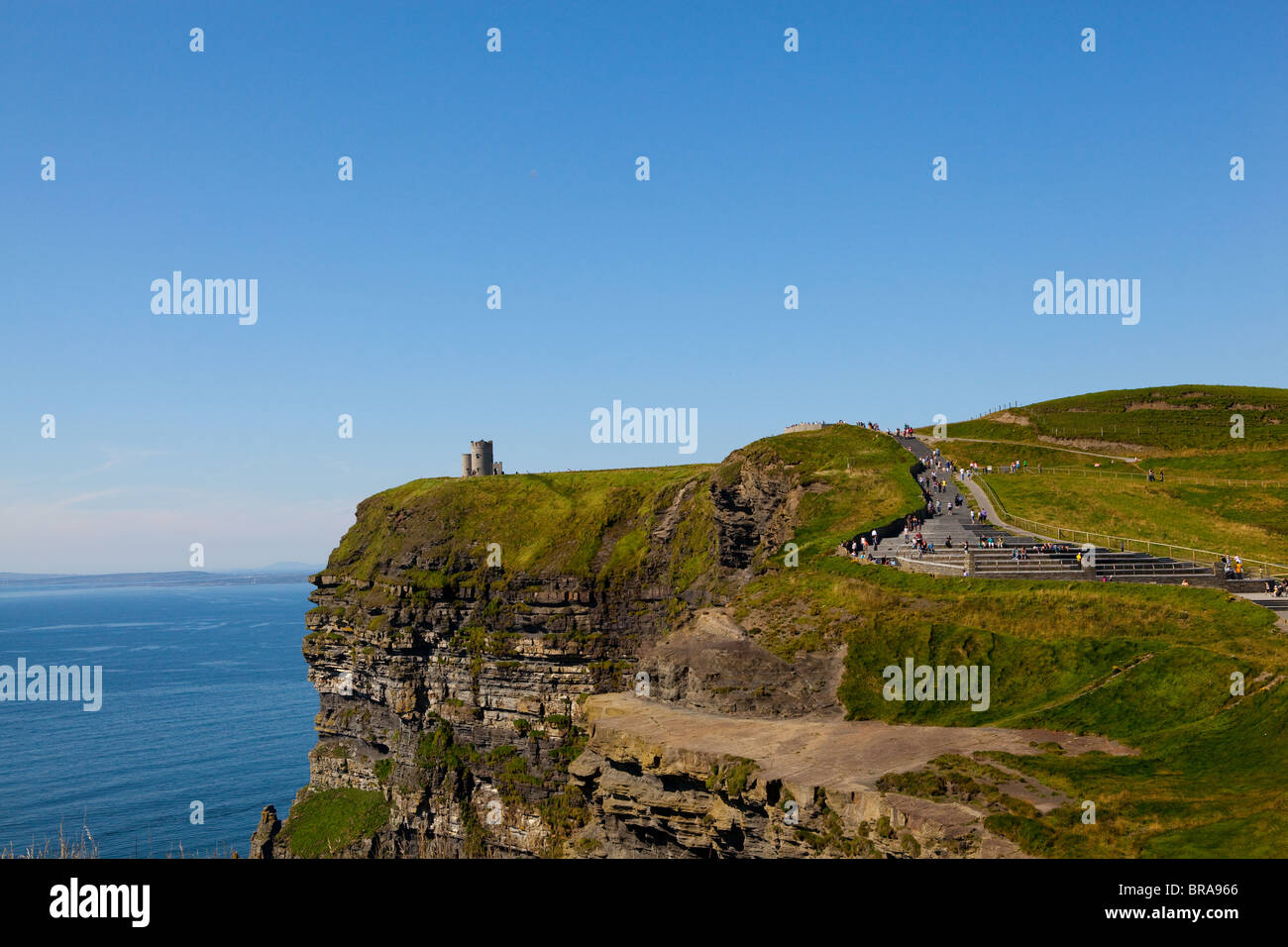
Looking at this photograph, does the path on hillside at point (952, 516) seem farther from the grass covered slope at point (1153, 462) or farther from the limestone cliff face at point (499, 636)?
the limestone cliff face at point (499, 636)

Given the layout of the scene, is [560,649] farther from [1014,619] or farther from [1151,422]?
[1151,422]

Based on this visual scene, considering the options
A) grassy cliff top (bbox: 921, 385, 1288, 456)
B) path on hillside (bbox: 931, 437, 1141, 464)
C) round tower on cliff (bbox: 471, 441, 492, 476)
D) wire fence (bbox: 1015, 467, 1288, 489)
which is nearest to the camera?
wire fence (bbox: 1015, 467, 1288, 489)

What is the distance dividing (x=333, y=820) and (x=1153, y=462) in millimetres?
80141

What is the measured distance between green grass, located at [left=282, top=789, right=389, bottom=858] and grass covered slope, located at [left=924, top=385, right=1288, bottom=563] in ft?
192

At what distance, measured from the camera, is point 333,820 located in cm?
7856

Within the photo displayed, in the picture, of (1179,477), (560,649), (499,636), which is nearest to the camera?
(560,649)

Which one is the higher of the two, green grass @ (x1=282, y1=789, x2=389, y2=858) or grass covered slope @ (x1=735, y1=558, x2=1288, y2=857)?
grass covered slope @ (x1=735, y1=558, x2=1288, y2=857)

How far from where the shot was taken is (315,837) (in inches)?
3017

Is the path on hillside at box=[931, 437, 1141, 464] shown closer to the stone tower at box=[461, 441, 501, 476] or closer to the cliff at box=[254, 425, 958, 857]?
the cliff at box=[254, 425, 958, 857]

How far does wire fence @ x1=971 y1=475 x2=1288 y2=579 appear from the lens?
49028 mm

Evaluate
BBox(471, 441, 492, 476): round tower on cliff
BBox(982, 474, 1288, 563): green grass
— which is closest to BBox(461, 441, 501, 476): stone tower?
BBox(471, 441, 492, 476): round tower on cliff


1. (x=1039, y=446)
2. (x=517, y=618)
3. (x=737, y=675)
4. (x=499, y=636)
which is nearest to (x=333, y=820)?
(x=499, y=636)
